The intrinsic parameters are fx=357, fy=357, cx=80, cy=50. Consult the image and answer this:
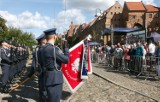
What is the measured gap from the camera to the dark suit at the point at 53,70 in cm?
656

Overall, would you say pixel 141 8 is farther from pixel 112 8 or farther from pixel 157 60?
pixel 157 60

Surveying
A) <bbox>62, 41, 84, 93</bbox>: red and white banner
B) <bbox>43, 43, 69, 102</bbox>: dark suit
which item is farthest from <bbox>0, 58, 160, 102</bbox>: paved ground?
<bbox>43, 43, 69, 102</bbox>: dark suit

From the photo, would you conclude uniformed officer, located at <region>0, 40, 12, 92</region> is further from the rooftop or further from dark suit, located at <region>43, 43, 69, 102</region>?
the rooftop

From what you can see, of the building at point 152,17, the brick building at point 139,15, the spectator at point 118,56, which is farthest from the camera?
the brick building at point 139,15

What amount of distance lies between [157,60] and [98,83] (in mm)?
3793

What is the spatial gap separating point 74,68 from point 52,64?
3.59 meters

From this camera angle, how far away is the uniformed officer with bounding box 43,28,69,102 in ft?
21.5

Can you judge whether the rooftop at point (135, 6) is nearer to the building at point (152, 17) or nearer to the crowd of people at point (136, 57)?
the building at point (152, 17)

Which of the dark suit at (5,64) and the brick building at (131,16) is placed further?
the brick building at (131,16)

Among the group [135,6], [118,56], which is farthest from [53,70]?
[135,6]

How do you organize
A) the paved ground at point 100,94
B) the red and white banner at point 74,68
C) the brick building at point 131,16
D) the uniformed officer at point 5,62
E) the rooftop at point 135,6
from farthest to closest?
the rooftop at point 135,6, the brick building at point 131,16, the uniformed officer at point 5,62, the paved ground at point 100,94, the red and white banner at point 74,68

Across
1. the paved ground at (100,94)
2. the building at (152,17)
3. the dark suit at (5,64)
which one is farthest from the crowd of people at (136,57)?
the building at (152,17)

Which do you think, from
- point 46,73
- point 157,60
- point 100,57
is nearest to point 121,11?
point 100,57

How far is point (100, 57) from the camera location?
3259 cm
